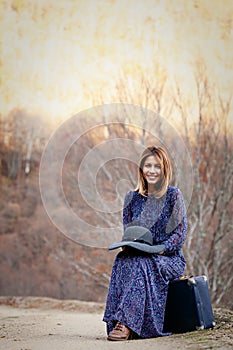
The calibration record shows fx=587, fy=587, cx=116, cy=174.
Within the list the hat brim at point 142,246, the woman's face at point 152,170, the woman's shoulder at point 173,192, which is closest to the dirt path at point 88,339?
the hat brim at point 142,246

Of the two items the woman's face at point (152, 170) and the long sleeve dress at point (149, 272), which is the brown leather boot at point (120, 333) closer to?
the long sleeve dress at point (149, 272)

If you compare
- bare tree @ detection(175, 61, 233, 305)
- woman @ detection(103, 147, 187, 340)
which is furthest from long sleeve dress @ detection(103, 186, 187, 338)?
bare tree @ detection(175, 61, 233, 305)

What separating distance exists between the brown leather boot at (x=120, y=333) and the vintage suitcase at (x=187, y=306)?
25cm

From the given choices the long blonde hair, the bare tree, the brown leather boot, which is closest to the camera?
the brown leather boot

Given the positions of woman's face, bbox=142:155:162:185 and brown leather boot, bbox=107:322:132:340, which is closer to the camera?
brown leather boot, bbox=107:322:132:340

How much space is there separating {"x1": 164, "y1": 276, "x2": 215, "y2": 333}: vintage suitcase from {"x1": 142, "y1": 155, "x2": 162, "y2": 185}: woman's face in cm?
62

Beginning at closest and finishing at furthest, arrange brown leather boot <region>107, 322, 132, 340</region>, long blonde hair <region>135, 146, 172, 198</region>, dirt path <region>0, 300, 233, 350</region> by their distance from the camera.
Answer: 1. dirt path <region>0, 300, 233, 350</region>
2. brown leather boot <region>107, 322, 132, 340</region>
3. long blonde hair <region>135, 146, 172, 198</region>

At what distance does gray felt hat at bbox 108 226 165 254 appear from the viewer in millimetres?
3273

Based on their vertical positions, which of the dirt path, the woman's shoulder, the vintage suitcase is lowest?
the dirt path

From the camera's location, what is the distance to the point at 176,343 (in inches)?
116

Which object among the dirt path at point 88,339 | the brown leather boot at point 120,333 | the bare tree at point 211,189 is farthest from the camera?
the bare tree at point 211,189

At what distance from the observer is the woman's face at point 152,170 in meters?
3.53

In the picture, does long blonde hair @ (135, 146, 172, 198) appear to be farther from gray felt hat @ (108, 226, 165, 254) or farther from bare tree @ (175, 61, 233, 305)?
bare tree @ (175, 61, 233, 305)

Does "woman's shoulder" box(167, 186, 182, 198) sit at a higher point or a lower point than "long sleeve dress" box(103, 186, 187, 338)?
higher
